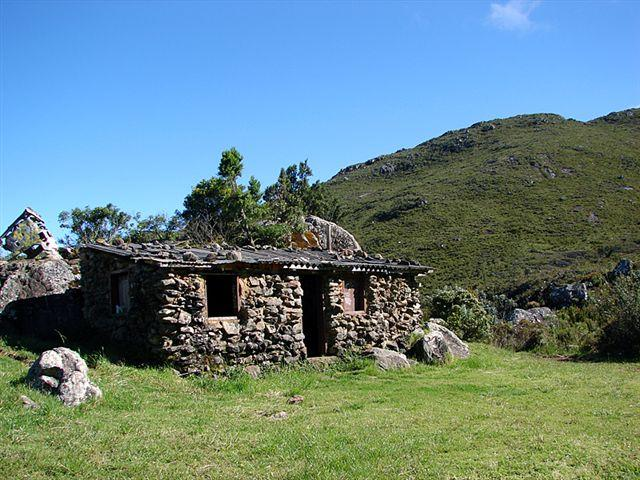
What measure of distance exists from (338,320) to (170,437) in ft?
26.7

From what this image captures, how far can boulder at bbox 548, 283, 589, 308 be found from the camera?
27.1m

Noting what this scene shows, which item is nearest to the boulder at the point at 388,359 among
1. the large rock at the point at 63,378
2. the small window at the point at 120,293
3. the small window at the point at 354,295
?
the small window at the point at 354,295

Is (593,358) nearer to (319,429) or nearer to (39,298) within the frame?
(319,429)

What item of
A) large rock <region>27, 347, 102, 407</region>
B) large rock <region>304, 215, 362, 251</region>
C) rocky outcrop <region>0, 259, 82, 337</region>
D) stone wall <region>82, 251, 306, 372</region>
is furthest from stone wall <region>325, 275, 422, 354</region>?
large rock <region>304, 215, 362, 251</region>

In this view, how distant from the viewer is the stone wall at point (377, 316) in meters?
15.4

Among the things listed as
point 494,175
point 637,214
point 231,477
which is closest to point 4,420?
point 231,477

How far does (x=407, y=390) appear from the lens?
39.3 feet

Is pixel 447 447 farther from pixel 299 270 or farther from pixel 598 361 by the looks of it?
pixel 598 361

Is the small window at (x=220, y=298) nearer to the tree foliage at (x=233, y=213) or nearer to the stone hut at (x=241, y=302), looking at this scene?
the stone hut at (x=241, y=302)

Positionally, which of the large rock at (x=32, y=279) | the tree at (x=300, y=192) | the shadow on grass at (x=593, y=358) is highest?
the tree at (x=300, y=192)

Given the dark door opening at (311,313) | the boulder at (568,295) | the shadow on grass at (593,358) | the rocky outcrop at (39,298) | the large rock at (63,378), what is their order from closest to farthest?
the large rock at (63,378) → the rocky outcrop at (39,298) → the dark door opening at (311,313) → the shadow on grass at (593,358) → the boulder at (568,295)

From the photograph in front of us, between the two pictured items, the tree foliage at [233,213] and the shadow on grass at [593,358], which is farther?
the tree foliage at [233,213]

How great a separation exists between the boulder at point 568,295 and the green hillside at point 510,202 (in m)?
4.33

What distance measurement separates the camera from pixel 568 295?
2766cm
